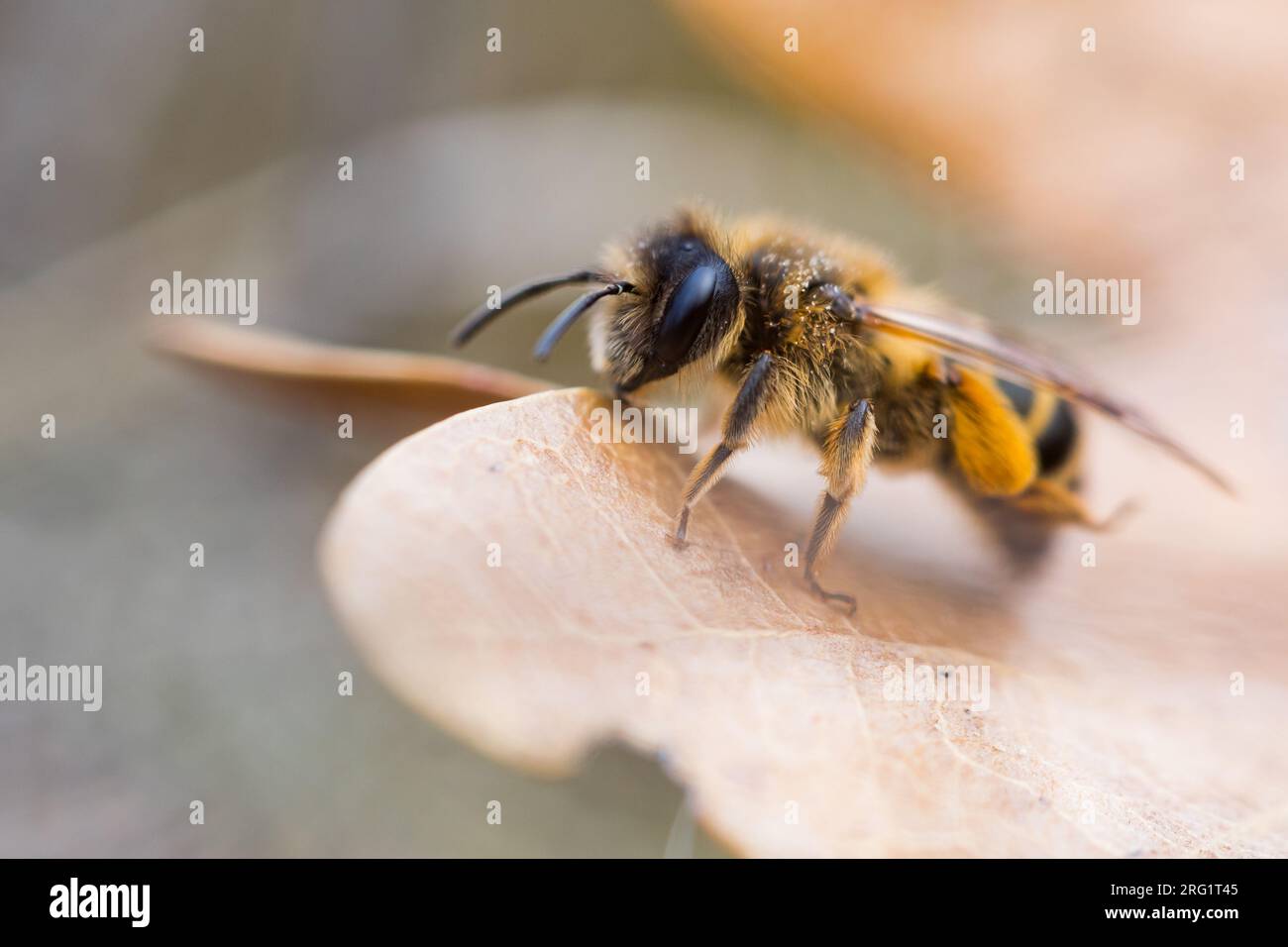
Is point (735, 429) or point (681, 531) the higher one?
point (735, 429)

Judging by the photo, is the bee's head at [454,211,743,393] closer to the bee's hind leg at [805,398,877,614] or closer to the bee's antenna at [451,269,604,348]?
the bee's antenna at [451,269,604,348]

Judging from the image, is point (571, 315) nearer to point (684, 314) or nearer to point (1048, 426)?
point (684, 314)

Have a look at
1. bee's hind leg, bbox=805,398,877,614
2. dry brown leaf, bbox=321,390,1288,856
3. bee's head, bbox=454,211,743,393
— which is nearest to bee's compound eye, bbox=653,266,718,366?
bee's head, bbox=454,211,743,393

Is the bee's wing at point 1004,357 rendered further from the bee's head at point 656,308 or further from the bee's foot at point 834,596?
the bee's foot at point 834,596

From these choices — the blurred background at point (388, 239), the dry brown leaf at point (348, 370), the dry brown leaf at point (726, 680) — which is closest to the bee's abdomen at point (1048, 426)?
the blurred background at point (388, 239)

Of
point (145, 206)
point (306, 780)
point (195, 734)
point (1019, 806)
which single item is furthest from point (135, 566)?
point (1019, 806)

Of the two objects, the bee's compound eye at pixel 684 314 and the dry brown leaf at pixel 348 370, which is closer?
the dry brown leaf at pixel 348 370

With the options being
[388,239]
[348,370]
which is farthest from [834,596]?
[388,239]
